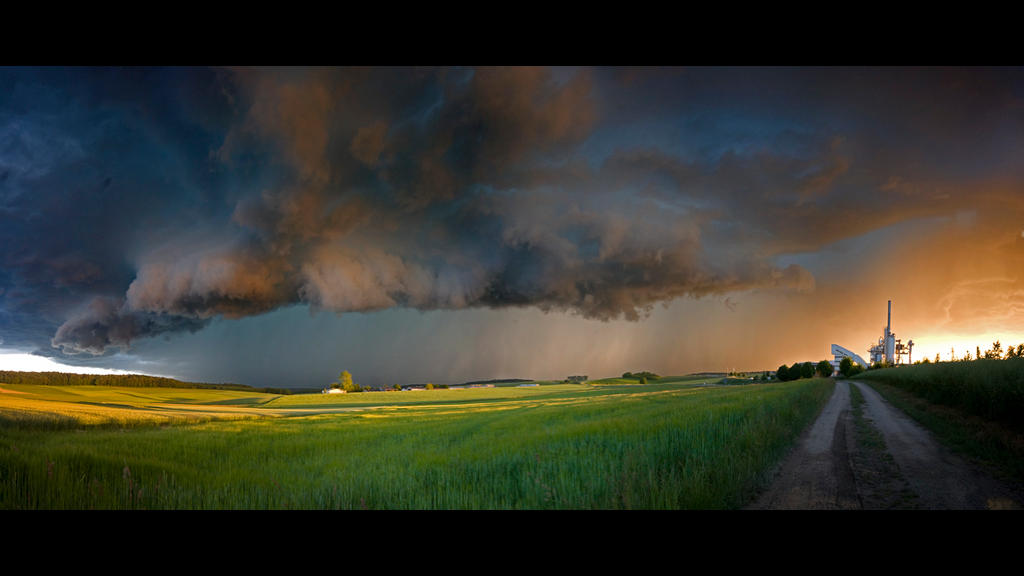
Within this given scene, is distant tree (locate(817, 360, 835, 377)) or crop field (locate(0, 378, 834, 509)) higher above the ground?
crop field (locate(0, 378, 834, 509))

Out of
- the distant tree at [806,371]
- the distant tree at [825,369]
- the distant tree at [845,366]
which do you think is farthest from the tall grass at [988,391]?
the distant tree at [845,366]

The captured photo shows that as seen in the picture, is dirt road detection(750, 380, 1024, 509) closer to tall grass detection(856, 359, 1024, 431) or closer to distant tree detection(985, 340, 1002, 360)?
tall grass detection(856, 359, 1024, 431)

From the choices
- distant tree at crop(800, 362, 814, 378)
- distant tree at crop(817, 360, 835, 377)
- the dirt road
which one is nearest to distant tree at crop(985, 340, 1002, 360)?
the dirt road

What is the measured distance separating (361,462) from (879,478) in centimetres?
864

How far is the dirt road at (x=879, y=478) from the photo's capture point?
523cm

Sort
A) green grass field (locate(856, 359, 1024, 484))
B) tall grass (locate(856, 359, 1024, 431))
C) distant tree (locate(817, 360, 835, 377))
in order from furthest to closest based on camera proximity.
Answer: distant tree (locate(817, 360, 835, 377)) < tall grass (locate(856, 359, 1024, 431)) < green grass field (locate(856, 359, 1024, 484))

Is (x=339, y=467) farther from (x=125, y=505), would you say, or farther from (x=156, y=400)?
(x=156, y=400)

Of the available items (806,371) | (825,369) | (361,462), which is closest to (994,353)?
(361,462)

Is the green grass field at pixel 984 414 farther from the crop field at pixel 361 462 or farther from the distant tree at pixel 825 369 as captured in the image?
the distant tree at pixel 825 369

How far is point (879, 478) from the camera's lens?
630 cm

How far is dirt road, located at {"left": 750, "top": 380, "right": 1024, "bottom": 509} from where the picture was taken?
5234 mm

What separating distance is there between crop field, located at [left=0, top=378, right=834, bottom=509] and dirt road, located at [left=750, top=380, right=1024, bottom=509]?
0.47 metres
